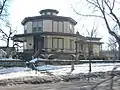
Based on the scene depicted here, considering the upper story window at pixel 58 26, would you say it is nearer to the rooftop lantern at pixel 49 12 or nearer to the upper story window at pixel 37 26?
the upper story window at pixel 37 26

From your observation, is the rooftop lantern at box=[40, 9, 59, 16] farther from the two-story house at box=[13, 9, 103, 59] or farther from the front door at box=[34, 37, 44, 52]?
the front door at box=[34, 37, 44, 52]

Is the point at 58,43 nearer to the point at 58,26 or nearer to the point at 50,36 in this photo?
the point at 50,36

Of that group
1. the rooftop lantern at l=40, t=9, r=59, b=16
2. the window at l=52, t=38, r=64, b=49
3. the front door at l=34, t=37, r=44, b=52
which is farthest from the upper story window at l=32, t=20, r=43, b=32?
the window at l=52, t=38, r=64, b=49

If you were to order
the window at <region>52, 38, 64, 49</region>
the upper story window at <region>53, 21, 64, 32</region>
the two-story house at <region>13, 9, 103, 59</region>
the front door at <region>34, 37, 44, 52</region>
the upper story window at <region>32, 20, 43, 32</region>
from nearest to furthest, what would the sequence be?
the two-story house at <region>13, 9, 103, 59</region> < the window at <region>52, 38, 64, 49</region> < the front door at <region>34, 37, 44, 52</region> < the upper story window at <region>53, 21, 64, 32</region> < the upper story window at <region>32, 20, 43, 32</region>

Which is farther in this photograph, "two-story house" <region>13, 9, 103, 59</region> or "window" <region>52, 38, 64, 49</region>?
"window" <region>52, 38, 64, 49</region>

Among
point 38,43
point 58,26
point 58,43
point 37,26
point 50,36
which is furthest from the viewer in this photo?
point 37,26

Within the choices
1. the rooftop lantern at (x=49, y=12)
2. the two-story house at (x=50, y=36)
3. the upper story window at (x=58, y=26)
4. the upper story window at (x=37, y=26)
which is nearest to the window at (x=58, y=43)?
the two-story house at (x=50, y=36)

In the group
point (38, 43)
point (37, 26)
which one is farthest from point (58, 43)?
point (37, 26)

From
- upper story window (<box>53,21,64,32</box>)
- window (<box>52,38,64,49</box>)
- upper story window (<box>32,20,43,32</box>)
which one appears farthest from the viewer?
upper story window (<box>32,20,43,32</box>)

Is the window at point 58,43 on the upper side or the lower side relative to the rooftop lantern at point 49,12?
lower

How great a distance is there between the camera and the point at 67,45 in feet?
163

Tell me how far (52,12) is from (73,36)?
6.12 metres

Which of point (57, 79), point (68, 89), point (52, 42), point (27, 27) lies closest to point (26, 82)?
point (57, 79)

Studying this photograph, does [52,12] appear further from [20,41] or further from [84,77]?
[84,77]
